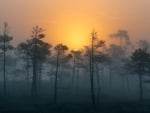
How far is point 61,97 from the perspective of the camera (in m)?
71.4

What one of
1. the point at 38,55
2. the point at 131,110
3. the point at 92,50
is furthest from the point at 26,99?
the point at 131,110

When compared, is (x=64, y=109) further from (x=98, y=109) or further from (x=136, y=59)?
(x=136, y=59)

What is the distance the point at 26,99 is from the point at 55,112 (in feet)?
52.5

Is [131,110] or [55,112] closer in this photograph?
[55,112]

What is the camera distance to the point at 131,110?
176ft

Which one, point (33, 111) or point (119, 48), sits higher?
point (119, 48)

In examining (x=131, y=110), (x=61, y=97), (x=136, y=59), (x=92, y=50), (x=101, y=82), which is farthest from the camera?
(x=101, y=82)

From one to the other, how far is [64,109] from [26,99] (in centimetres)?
1448

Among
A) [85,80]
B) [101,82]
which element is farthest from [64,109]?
[101,82]

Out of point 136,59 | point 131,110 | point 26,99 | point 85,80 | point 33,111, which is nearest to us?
point 33,111

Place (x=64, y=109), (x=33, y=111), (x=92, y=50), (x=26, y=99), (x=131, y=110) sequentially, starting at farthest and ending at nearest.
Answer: (x=26, y=99), (x=92, y=50), (x=131, y=110), (x=64, y=109), (x=33, y=111)

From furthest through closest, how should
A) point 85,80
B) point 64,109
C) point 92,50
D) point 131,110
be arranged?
point 85,80
point 92,50
point 131,110
point 64,109

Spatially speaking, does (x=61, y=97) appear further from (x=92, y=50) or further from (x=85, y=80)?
(x=85, y=80)

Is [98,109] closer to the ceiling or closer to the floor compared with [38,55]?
closer to the floor
